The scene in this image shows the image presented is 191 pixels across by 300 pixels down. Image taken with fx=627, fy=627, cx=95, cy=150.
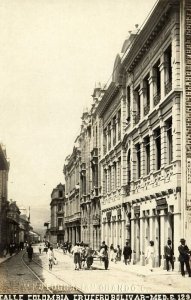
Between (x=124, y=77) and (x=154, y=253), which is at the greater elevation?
(x=124, y=77)

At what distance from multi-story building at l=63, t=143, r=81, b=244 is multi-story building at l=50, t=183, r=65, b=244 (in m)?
25.1

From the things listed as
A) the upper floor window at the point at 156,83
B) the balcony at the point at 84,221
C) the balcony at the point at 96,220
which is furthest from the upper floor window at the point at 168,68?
the balcony at the point at 84,221

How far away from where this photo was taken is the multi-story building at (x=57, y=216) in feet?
361

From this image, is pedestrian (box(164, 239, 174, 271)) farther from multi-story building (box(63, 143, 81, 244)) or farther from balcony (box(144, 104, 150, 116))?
multi-story building (box(63, 143, 81, 244))

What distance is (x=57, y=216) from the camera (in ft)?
376

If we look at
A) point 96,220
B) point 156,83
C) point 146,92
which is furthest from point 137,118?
point 96,220

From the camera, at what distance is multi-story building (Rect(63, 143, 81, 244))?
2692 inches

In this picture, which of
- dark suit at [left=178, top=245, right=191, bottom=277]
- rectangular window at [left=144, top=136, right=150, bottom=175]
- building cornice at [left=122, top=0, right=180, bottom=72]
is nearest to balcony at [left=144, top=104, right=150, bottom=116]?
rectangular window at [left=144, top=136, right=150, bottom=175]

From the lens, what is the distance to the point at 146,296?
1361 centimetres

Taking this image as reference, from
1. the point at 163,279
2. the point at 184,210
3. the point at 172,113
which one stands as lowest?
the point at 163,279

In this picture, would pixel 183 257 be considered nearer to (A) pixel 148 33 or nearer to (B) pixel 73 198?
(A) pixel 148 33

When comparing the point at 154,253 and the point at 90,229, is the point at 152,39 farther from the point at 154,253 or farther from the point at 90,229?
the point at 90,229

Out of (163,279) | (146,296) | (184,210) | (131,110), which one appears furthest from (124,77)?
(146,296)

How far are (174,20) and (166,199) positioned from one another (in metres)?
6.96
